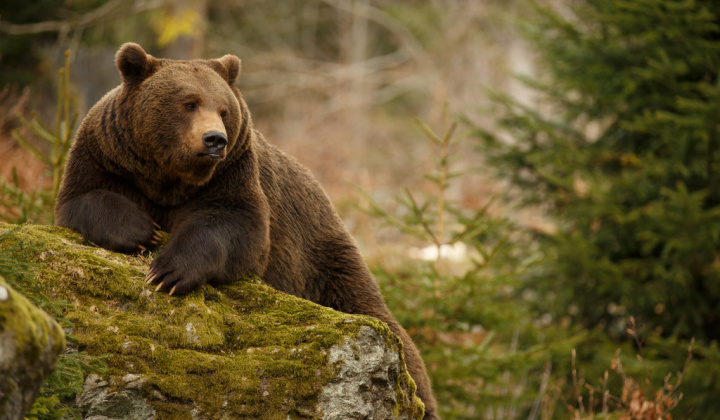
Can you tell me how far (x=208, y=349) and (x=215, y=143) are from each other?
1.07 meters

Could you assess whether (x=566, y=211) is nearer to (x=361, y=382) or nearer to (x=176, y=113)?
(x=176, y=113)

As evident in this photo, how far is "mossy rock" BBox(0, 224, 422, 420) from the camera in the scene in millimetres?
2875

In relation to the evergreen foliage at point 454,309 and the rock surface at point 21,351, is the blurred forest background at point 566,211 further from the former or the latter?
the rock surface at point 21,351

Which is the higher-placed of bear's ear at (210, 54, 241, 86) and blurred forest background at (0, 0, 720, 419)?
bear's ear at (210, 54, 241, 86)

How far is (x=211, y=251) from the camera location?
11.5 ft

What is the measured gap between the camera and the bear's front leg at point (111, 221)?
3.63 meters

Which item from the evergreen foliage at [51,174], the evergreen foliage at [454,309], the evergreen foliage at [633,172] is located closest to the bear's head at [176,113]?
the evergreen foliage at [51,174]

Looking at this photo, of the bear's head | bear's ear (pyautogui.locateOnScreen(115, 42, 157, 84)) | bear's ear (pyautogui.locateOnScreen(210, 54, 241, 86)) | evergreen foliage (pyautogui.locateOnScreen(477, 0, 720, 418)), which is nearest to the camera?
the bear's head

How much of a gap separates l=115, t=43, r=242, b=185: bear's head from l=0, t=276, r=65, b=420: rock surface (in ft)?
5.13

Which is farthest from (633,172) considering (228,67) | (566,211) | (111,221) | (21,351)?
(21,351)

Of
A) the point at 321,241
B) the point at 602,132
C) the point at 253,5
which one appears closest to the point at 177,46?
the point at 602,132

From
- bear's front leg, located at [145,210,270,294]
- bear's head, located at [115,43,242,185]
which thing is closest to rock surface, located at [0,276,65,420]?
bear's front leg, located at [145,210,270,294]

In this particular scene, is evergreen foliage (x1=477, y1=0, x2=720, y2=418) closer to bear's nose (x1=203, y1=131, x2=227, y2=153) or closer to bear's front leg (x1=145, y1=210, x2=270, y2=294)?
bear's front leg (x1=145, y1=210, x2=270, y2=294)

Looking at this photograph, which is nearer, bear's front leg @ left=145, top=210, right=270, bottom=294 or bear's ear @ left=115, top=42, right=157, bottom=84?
bear's front leg @ left=145, top=210, right=270, bottom=294
